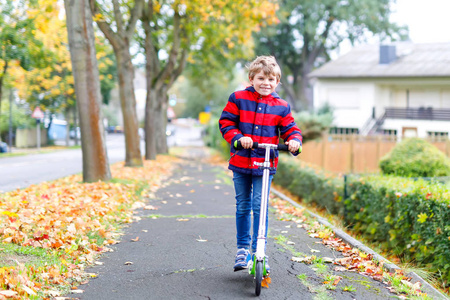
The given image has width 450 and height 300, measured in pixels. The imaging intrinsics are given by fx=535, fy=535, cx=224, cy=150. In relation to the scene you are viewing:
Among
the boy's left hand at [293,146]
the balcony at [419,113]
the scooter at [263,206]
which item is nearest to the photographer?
the scooter at [263,206]

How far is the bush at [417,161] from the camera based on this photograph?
12.4 meters

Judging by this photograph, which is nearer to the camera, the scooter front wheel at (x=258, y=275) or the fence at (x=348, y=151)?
the scooter front wheel at (x=258, y=275)

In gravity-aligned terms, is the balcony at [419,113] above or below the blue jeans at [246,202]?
above

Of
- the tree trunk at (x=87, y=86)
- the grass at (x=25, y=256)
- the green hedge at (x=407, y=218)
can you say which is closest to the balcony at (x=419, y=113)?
the green hedge at (x=407, y=218)

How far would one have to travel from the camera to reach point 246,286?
4742mm

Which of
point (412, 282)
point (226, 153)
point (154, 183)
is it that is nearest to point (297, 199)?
point (154, 183)

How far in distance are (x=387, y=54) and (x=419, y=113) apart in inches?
194

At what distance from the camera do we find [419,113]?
34.7 meters

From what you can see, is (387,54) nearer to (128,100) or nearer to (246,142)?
(128,100)

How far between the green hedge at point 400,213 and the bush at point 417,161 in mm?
2212

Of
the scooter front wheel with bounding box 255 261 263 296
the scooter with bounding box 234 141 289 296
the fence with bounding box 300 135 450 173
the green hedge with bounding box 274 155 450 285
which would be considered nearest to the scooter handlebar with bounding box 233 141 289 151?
the scooter with bounding box 234 141 289 296

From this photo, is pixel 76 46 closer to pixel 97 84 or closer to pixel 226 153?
pixel 97 84

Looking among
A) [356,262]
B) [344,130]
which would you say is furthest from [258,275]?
[344,130]

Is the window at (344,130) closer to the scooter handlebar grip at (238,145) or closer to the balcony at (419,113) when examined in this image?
the balcony at (419,113)
